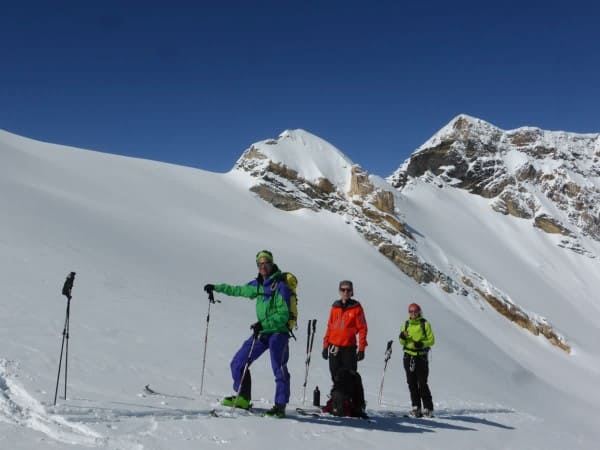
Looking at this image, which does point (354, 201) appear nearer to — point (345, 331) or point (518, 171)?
point (345, 331)

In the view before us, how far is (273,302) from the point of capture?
671 centimetres

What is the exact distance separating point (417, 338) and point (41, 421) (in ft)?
21.7

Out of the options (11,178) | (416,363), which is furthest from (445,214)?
(416,363)

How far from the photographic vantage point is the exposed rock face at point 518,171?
270 feet

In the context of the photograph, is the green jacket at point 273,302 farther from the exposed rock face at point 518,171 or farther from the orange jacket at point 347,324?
the exposed rock face at point 518,171

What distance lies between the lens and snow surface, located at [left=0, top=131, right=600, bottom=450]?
18.9 feet

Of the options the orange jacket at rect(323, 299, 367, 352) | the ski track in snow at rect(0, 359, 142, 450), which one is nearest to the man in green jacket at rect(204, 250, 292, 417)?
the orange jacket at rect(323, 299, 367, 352)

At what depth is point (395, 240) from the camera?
44.4 metres

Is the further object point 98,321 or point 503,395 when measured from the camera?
point 503,395

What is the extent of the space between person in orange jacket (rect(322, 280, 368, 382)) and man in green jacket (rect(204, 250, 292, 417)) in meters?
1.14

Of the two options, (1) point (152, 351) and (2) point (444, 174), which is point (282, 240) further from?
(2) point (444, 174)

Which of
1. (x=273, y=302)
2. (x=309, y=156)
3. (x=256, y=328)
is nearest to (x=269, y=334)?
(x=256, y=328)

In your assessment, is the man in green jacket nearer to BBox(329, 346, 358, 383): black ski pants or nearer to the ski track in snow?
BBox(329, 346, 358, 383): black ski pants

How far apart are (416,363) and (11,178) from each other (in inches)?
867
